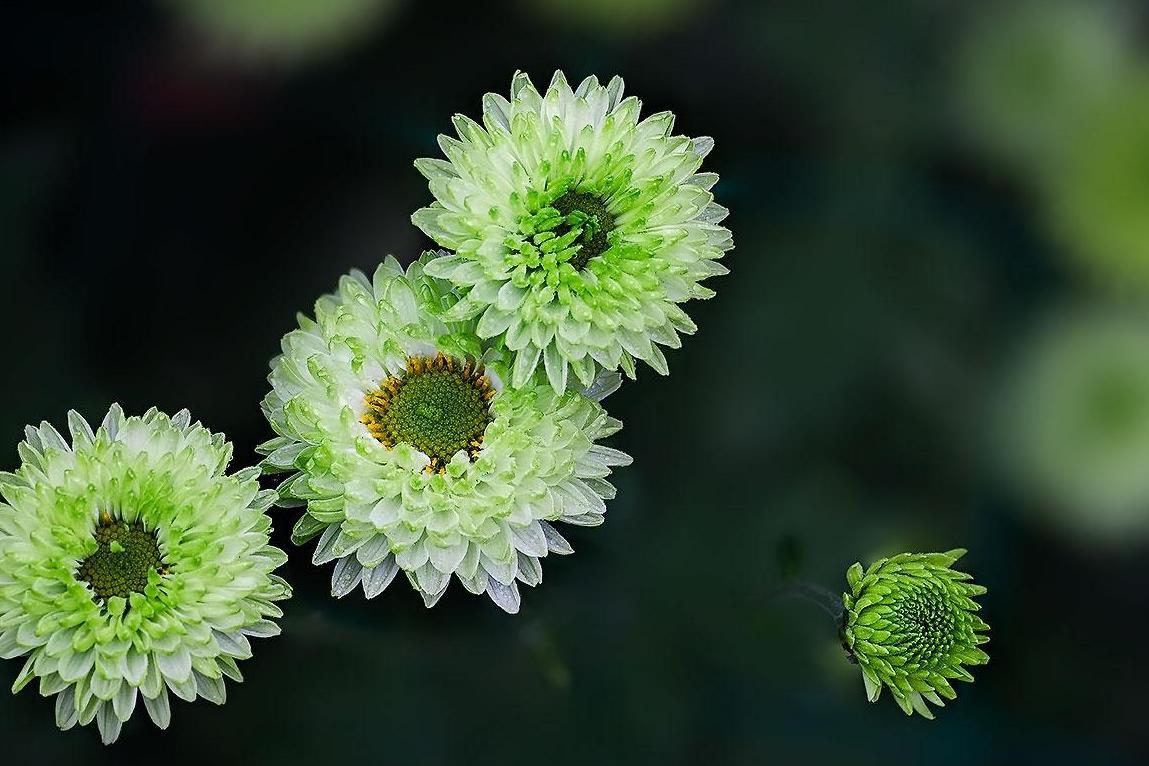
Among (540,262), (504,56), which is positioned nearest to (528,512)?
(540,262)

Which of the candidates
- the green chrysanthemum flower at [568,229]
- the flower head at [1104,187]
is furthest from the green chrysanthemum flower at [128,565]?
the flower head at [1104,187]

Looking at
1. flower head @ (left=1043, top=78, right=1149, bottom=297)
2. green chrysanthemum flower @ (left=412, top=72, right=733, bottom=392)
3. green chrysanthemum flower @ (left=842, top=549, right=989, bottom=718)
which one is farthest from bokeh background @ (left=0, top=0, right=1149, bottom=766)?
green chrysanthemum flower @ (left=412, top=72, right=733, bottom=392)

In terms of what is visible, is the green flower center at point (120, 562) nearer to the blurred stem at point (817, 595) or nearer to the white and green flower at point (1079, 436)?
the blurred stem at point (817, 595)

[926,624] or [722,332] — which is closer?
[926,624]

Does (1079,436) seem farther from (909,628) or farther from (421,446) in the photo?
(421,446)

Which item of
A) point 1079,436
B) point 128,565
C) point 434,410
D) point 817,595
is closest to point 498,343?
point 434,410

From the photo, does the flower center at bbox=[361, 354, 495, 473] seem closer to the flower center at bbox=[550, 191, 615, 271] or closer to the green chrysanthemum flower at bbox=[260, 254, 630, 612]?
the green chrysanthemum flower at bbox=[260, 254, 630, 612]
